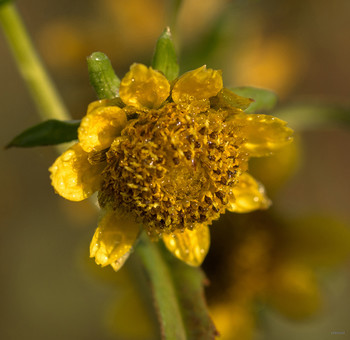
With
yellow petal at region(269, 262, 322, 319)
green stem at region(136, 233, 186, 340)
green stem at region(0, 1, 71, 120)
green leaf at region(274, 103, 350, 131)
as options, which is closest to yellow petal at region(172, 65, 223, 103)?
green stem at region(136, 233, 186, 340)

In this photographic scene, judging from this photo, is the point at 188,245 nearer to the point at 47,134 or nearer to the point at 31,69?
A: the point at 47,134

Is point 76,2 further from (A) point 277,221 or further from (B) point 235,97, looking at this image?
(B) point 235,97

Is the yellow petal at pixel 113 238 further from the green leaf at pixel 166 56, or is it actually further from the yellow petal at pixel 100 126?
the green leaf at pixel 166 56

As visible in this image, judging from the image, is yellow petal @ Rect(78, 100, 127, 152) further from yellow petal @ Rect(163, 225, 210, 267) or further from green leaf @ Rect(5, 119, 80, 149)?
yellow petal @ Rect(163, 225, 210, 267)

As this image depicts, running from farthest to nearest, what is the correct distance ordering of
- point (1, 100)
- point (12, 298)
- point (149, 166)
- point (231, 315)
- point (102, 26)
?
point (1, 100) < point (12, 298) < point (102, 26) < point (231, 315) < point (149, 166)

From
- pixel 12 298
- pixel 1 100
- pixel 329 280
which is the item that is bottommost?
pixel 12 298

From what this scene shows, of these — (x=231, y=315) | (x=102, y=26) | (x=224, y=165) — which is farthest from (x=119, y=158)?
(x=102, y=26)

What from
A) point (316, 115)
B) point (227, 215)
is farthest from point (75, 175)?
point (316, 115)
